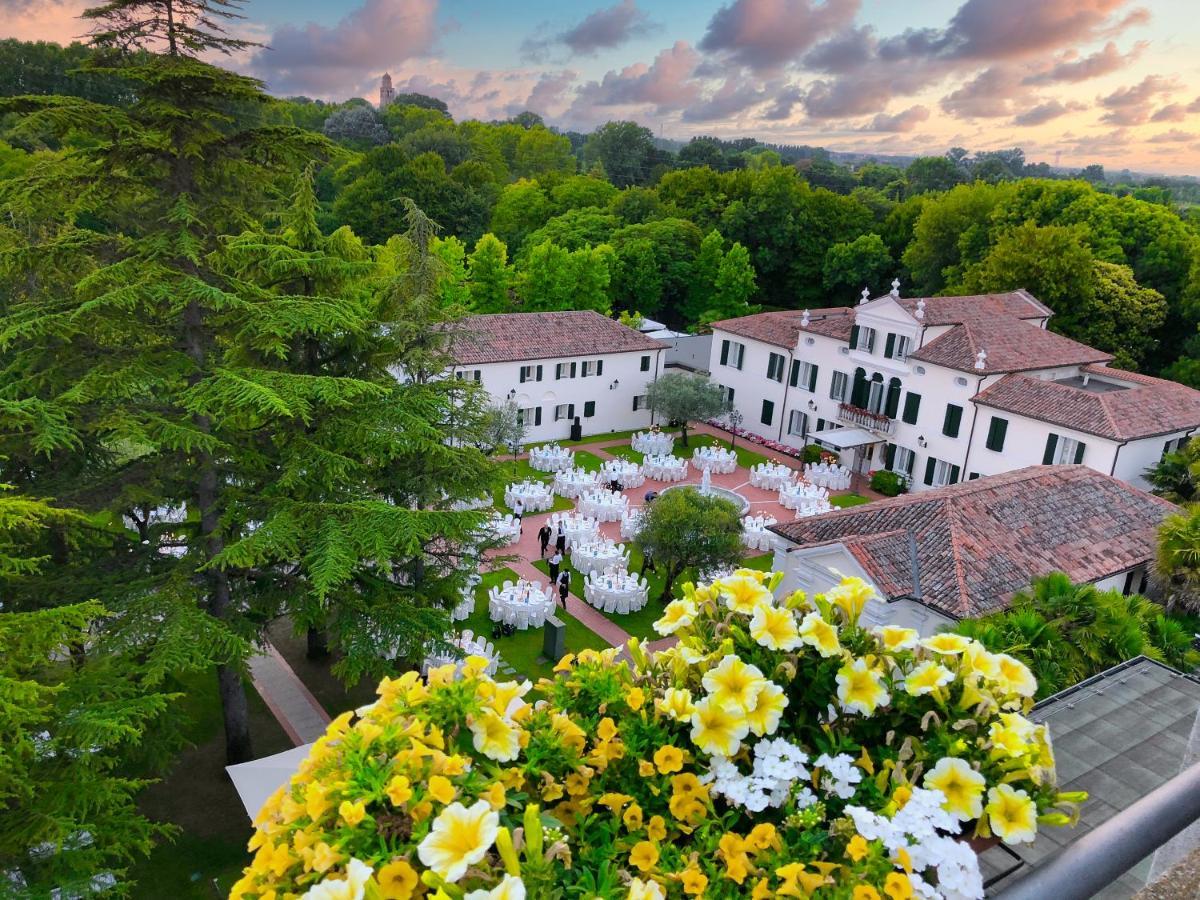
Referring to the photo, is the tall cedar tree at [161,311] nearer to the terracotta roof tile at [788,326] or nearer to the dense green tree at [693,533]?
the dense green tree at [693,533]

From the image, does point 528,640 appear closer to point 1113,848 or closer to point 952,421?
point 952,421

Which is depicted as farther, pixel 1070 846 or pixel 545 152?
pixel 545 152

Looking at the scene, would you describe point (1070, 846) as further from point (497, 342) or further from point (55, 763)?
point (497, 342)

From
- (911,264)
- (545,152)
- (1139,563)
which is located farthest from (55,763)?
(545,152)

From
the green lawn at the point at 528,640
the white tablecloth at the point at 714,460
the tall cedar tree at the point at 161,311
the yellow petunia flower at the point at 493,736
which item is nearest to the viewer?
Result: the yellow petunia flower at the point at 493,736

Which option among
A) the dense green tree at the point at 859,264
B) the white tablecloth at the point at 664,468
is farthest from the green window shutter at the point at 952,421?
the dense green tree at the point at 859,264
